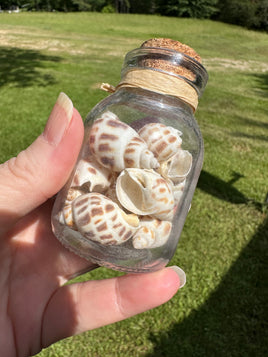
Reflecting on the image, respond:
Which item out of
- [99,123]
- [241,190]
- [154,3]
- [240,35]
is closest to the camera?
[99,123]

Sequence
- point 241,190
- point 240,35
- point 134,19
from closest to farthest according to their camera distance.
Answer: point 241,190
point 240,35
point 134,19

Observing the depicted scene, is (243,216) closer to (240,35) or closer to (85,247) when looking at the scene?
(85,247)

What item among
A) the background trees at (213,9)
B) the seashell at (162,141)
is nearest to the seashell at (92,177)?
the seashell at (162,141)

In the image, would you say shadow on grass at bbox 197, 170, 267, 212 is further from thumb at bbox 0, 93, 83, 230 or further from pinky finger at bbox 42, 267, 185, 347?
thumb at bbox 0, 93, 83, 230

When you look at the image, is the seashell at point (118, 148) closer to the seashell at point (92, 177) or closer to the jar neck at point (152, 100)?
the seashell at point (92, 177)

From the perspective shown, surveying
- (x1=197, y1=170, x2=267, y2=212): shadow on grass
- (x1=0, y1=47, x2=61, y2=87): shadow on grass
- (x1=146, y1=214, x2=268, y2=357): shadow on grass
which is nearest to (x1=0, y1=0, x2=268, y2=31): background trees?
(x1=0, y1=47, x2=61, y2=87): shadow on grass

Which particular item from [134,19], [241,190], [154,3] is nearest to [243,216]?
[241,190]
